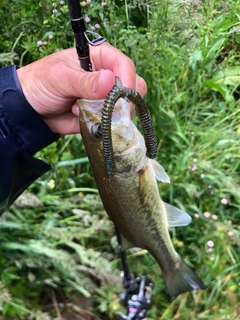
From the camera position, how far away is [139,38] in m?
2.30

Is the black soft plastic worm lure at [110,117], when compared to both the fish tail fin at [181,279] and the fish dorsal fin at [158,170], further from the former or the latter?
the fish tail fin at [181,279]

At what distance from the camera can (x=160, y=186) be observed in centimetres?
242

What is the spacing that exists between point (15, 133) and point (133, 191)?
0.56 m

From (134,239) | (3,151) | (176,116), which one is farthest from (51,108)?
(176,116)

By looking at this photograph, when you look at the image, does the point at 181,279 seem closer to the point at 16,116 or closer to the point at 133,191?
the point at 133,191

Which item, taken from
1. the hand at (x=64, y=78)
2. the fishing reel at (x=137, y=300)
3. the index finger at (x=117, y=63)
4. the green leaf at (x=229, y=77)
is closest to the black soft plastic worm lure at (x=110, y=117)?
the hand at (x=64, y=78)

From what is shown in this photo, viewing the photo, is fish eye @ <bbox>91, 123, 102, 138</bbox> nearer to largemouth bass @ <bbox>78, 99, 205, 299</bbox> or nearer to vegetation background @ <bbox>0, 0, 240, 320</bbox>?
largemouth bass @ <bbox>78, 99, 205, 299</bbox>

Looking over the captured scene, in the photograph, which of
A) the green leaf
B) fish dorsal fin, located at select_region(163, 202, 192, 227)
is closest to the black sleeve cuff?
fish dorsal fin, located at select_region(163, 202, 192, 227)

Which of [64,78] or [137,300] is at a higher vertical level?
[64,78]

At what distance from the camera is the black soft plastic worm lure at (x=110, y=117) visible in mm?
963

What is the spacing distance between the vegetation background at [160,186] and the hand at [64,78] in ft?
1.28

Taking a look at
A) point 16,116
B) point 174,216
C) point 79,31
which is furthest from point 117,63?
point 174,216

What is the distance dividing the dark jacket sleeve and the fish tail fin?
30.8 inches

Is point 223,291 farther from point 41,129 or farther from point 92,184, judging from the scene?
point 41,129
